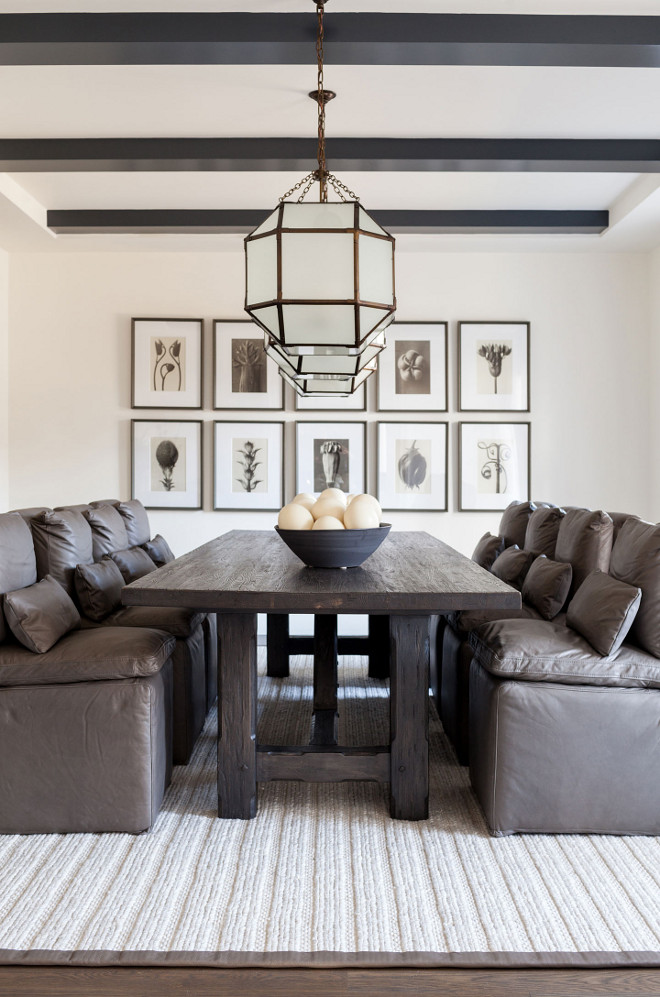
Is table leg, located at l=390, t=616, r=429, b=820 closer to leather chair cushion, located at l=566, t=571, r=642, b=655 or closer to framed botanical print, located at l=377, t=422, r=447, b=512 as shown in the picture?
leather chair cushion, located at l=566, t=571, r=642, b=655

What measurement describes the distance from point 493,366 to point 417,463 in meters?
0.93

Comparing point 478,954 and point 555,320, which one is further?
point 555,320

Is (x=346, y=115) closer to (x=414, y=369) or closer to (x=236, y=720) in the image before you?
(x=414, y=369)

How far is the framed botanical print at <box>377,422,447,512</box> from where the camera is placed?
5.82 metres

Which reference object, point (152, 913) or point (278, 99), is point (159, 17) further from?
point (152, 913)

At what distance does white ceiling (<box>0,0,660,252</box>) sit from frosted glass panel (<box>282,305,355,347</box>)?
4.45 feet

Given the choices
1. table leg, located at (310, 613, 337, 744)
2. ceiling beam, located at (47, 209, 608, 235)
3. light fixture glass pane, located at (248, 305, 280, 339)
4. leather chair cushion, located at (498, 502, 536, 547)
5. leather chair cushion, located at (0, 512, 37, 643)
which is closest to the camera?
light fixture glass pane, located at (248, 305, 280, 339)

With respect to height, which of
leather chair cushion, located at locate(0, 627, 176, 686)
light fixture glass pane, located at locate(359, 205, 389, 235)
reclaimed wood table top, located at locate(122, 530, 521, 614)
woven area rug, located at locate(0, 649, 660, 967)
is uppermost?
light fixture glass pane, located at locate(359, 205, 389, 235)

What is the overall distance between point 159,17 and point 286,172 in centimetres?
167

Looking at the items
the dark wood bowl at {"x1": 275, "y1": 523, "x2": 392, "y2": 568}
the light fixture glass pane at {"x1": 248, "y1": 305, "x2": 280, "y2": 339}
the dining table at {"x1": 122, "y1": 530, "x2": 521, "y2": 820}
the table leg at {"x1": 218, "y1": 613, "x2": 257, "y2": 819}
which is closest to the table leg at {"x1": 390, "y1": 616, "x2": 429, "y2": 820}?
the dining table at {"x1": 122, "y1": 530, "x2": 521, "y2": 820}

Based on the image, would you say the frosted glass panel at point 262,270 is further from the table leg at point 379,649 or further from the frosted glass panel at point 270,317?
the table leg at point 379,649

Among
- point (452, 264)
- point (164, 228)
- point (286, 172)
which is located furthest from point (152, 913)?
point (452, 264)

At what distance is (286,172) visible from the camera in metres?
4.55

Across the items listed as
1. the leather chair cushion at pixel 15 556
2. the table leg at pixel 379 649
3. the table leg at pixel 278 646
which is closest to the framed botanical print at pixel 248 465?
the table leg at pixel 278 646
